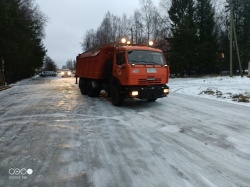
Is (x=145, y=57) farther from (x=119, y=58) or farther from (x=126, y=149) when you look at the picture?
(x=126, y=149)

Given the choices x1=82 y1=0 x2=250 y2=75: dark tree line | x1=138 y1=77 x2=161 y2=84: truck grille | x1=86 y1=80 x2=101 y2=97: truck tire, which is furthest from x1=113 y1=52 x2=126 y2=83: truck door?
x1=82 y1=0 x2=250 y2=75: dark tree line

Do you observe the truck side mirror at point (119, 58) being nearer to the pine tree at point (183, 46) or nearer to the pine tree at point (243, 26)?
the pine tree at point (183, 46)

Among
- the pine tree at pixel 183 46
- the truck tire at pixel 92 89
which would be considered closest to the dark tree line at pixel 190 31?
the pine tree at pixel 183 46

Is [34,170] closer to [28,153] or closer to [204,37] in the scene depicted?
[28,153]

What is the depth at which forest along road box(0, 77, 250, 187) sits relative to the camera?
170 inches

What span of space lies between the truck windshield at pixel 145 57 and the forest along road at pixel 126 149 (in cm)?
262

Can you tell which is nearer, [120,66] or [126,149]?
[126,149]

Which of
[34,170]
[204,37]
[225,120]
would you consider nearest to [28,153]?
[34,170]

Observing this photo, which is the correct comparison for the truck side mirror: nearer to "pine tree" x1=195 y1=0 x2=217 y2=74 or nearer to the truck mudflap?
the truck mudflap

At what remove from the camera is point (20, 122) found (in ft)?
27.8

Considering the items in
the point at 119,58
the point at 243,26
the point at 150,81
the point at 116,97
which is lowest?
the point at 116,97

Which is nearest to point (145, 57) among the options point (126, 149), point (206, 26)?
point (126, 149)

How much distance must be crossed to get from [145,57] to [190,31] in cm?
2591

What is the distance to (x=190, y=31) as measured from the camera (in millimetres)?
35281
